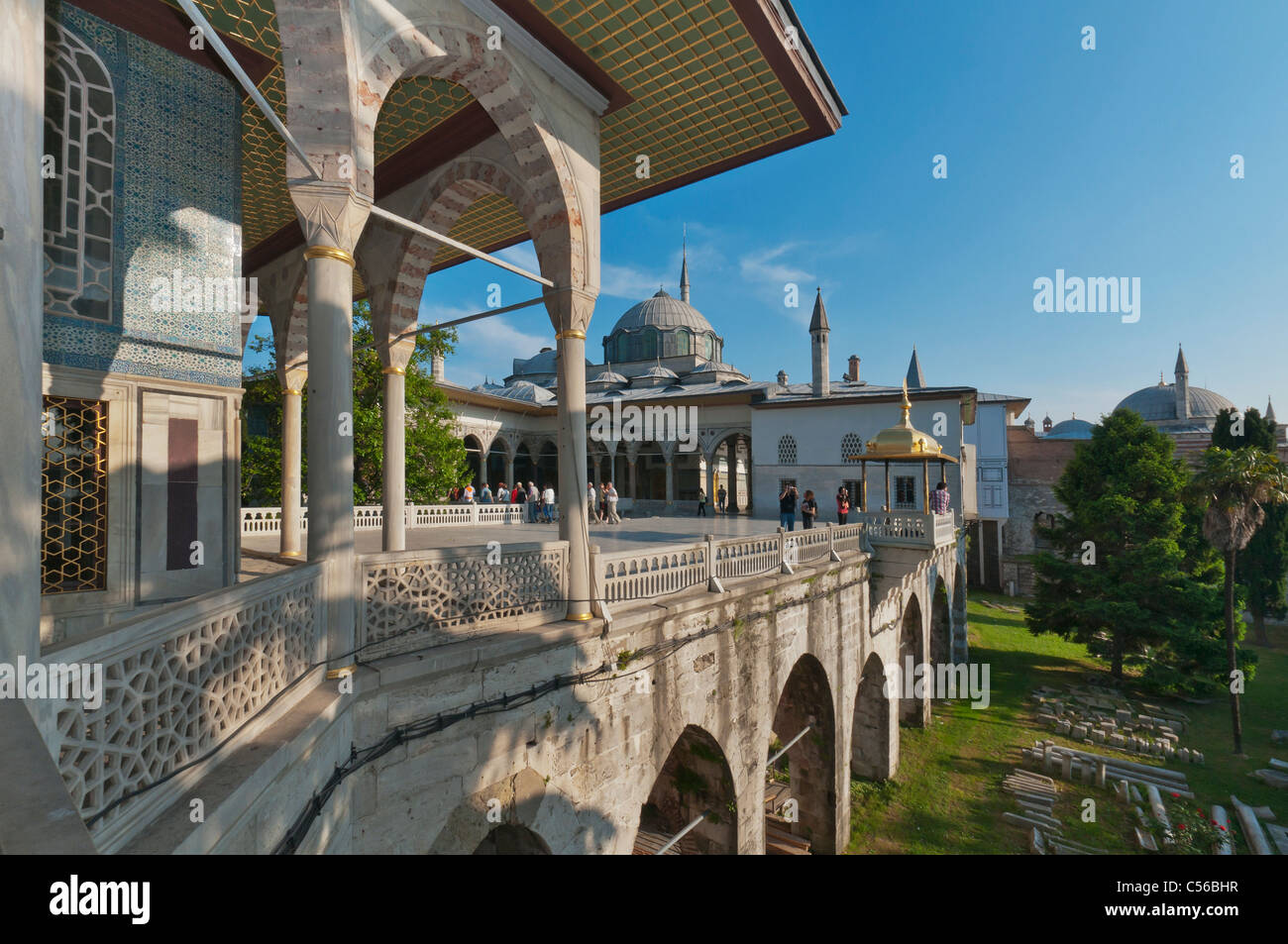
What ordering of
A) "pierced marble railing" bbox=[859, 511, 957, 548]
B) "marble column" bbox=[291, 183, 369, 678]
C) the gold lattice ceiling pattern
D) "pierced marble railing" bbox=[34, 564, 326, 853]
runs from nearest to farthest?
"pierced marble railing" bbox=[34, 564, 326, 853]
"marble column" bbox=[291, 183, 369, 678]
the gold lattice ceiling pattern
"pierced marble railing" bbox=[859, 511, 957, 548]

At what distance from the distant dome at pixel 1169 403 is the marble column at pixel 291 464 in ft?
190

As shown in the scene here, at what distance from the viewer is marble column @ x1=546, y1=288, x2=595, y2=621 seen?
5246mm

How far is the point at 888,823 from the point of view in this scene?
36.5ft

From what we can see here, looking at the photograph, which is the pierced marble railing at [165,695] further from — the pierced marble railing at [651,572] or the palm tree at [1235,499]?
the palm tree at [1235,499]

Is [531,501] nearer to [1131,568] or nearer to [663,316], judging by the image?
[1131,568]

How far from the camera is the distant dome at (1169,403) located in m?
46.5

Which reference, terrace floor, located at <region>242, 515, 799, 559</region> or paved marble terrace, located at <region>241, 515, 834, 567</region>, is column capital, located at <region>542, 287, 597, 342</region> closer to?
paved marble terrace, located at <region>241, 515, 834, 567</region>

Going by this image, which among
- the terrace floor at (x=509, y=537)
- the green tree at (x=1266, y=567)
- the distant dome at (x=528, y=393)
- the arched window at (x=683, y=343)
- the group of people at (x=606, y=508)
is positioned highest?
the arched window at (x=683, y=343)

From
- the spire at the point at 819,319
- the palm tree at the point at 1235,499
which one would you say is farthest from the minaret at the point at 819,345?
the palm tree at the point at 1235,499

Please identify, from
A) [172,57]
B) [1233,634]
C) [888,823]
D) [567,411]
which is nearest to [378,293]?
[172,57]

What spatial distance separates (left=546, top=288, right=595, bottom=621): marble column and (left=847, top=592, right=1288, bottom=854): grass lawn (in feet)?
29.0

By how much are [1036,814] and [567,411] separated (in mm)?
12560

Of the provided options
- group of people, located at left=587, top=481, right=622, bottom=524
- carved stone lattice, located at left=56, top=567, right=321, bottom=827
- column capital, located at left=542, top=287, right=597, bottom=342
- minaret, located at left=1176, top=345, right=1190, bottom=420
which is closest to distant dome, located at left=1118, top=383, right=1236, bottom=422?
minaret, located at left=1176, top=345, right=1190, bottom=420

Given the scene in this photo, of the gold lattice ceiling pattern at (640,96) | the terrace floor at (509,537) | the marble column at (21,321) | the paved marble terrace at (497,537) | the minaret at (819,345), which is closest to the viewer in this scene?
the marble column at (21,321)
